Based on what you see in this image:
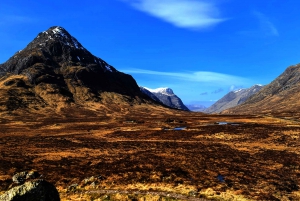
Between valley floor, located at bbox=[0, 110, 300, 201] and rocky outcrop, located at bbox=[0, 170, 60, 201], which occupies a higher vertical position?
rocky outcrop, located at bbox=[0, 170, 60, 201]

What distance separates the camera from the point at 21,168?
38094 mm

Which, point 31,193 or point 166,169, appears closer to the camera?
point 31,193

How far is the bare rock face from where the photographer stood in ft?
58.0

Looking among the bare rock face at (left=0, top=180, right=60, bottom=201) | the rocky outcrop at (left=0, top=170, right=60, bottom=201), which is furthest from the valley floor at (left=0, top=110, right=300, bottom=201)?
the bare rock face at (left=0, top=180, right=60, bottom=201)

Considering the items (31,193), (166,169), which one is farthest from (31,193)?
(166,169)

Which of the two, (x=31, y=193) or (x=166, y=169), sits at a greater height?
(x=31, y=193)

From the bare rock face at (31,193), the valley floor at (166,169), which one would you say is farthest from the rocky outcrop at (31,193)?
the valley floor at (166,169)

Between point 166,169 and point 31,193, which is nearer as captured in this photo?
point 31,193

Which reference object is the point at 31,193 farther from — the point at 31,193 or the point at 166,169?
the point at 166,169

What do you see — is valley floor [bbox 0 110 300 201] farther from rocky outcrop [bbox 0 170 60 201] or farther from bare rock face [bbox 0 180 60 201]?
bare rock face [bbox 0 180 60 201]

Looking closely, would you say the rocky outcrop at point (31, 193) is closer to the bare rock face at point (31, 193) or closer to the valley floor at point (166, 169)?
the bare rock face at point (31, 193)

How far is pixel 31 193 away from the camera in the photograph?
18016 millimetres

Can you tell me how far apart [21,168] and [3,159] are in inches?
361

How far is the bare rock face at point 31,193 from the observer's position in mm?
17672
